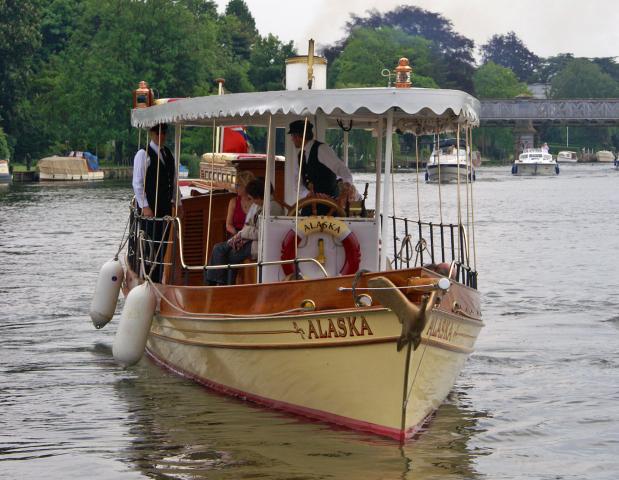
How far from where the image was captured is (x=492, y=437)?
41.7 ft

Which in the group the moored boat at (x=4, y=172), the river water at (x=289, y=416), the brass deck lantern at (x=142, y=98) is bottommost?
the river water at (x=289, y=416)

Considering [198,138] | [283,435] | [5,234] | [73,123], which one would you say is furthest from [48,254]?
[73,123]

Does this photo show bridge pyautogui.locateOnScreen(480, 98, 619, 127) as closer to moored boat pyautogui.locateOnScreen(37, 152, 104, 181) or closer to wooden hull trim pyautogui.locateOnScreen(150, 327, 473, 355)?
moored boat pyautogui.locateOnScreen(37, 152, 104, 181)

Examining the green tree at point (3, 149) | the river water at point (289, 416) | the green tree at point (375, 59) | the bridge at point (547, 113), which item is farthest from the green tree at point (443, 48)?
the river water at point (289, 416)

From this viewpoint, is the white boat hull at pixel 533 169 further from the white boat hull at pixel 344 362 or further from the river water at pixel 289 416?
the white boat hull at pixel 344 362

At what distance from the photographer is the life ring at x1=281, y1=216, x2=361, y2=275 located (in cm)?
1229

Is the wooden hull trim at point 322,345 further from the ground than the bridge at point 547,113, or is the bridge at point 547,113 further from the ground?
the bridge at point 547,113

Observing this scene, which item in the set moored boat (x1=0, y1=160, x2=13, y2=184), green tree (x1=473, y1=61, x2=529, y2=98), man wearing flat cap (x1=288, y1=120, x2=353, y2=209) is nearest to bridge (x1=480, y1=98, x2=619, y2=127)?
green tree (x1=473, y1=61, x2=529, y2=98)

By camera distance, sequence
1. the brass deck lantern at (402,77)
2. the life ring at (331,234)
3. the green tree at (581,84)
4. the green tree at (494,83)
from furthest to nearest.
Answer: the green tree at (581,84) → the green tree at (494,83) → the life ring at (331,234) → the brass deck lantern at (402,77)

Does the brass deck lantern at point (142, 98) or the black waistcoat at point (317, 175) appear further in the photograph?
the brass deck lantern at point (142, 98)

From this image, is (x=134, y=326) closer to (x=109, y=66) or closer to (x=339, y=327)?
(x=339, y=327)

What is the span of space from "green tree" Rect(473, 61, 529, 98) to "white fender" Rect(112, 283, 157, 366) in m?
155

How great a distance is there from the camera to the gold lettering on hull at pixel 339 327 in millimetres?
11156

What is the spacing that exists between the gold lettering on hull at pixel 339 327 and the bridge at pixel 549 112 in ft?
396
